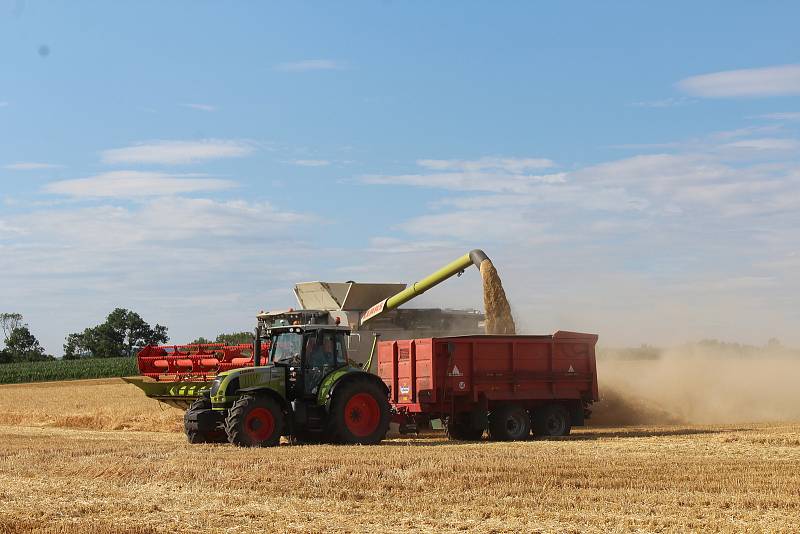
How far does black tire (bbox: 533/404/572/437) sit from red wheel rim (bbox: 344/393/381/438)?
383cm

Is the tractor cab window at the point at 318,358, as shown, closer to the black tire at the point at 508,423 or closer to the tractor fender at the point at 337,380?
the tractor fender at the point at 337,380

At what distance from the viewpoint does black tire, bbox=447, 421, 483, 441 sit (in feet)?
64.4

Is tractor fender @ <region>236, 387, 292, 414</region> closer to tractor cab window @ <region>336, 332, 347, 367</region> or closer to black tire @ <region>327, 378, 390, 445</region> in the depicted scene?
black tire @ <region>327, 378, 390, 445</region>

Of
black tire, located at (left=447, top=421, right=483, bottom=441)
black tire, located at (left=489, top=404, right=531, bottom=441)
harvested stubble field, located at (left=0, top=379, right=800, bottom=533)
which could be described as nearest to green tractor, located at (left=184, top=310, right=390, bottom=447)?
harvested stubble field, located at (left=0, top=379, right=800, bottom=533)

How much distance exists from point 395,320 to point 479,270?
2.58 meters

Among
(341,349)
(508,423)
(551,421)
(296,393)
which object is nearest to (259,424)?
(296,393)

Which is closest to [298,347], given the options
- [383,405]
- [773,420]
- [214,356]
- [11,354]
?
[383,405]

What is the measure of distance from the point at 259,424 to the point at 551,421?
247 inches

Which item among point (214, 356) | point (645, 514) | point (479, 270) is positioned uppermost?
point (479, 270)

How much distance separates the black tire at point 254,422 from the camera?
640 inches

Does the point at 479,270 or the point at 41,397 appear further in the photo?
the point at 41,397

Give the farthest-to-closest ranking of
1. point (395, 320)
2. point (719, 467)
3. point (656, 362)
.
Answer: point (656, 362)
point (395, 320)
point (719, 467)

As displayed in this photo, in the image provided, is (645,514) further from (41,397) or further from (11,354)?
(11,354)

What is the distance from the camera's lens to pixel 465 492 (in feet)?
34.6
